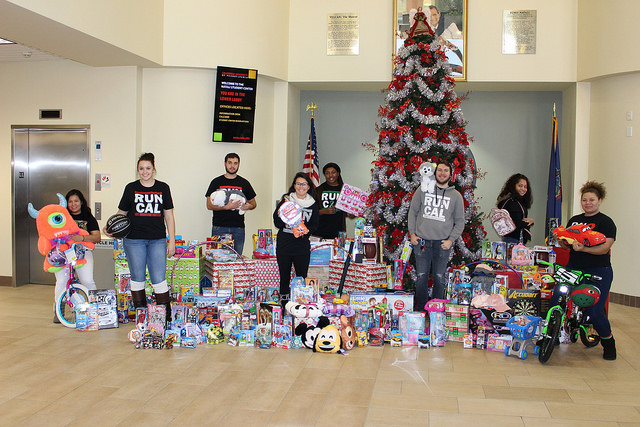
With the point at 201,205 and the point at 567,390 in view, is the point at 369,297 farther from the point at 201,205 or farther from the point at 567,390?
the point at 201,205

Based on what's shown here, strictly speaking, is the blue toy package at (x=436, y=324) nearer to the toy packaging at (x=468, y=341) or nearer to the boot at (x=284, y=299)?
the toy packaging at (x=468, y=341)

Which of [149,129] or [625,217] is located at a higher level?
[149,129]

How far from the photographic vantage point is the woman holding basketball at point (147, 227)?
5762mm

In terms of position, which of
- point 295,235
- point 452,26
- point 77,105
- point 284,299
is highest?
point 452,26

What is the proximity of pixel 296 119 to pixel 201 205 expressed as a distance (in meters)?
2.32

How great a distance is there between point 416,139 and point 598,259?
7.75ft

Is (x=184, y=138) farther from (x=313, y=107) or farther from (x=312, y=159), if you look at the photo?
(x=313, y=107)

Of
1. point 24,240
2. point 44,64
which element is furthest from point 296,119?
point 24,240

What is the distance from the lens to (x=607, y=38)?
7.77 m

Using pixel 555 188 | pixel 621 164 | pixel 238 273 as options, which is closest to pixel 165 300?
pixel 238 273

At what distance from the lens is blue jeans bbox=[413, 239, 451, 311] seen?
6059mm

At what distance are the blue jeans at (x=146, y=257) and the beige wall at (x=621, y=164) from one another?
558 centimetres

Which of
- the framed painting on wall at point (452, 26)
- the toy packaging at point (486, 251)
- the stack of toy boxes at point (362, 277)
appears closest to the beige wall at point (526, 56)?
the framed painting on wall at point (452, 26)

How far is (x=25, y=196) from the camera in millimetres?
8312
